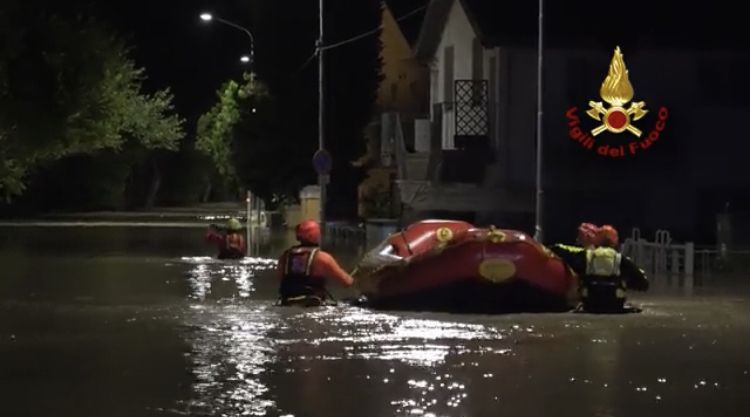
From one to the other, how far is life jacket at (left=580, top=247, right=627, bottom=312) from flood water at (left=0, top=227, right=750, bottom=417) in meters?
0.39

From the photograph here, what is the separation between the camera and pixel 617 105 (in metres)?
36.7

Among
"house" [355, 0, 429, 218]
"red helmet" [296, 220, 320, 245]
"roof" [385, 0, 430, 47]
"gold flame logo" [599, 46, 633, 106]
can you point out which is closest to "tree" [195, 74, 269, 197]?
"house" [355, 0, 429, 218]

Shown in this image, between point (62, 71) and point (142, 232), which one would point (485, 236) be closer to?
point (62, 71)

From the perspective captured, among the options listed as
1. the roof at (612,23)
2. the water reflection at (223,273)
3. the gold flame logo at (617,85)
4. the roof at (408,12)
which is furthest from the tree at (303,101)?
the water reflection at (223,273)

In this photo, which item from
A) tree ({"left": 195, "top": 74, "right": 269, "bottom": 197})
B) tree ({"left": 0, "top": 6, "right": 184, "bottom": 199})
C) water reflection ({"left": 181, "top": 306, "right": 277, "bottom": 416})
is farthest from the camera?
tree ({"left": 195, "top": 74, "right": 269, "bottom": 197})

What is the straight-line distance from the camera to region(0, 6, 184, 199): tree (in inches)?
1416

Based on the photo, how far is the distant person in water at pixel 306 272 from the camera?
19359 mm

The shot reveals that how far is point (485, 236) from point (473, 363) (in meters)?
5.56

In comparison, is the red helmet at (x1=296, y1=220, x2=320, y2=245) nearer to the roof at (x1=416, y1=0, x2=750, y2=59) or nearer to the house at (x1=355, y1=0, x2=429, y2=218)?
the roof at (x1=416, y1=0, x2=750, y2=59)

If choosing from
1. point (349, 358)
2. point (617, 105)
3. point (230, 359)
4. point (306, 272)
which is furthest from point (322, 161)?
point (230, 359)

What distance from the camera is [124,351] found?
15.3m

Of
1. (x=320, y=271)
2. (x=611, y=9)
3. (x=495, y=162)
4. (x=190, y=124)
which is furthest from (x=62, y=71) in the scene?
(x=190, y=124)

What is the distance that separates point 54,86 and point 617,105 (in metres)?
14.5

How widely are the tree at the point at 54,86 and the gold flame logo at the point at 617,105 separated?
13331 mm
